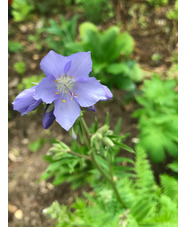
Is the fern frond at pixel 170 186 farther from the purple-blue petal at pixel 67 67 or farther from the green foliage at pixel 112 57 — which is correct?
the purple-blue petal at pixel 67 67

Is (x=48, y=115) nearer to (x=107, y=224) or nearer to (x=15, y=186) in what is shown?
(x=107, y=224)

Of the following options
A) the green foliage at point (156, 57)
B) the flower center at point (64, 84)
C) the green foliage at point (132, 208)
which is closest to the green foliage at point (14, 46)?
Result: the green foliage at point (156, 57)

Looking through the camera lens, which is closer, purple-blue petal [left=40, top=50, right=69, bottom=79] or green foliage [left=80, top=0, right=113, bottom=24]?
purple-blue petal [left=40, top=50, right=69, bottom=79]

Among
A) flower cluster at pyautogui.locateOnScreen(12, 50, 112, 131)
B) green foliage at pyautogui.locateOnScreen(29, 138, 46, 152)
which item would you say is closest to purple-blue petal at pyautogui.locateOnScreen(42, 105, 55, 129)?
flower cluster at pyautogui.locateOnScreen(12, 50, 112, 131)

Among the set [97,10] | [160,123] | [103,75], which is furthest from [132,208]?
[97,10]

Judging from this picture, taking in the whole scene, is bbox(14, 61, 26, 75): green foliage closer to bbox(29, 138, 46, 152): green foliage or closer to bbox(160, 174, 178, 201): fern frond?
bbox(29, 138, 46, 152): green foliage

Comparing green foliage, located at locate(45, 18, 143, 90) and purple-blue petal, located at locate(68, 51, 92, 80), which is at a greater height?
purple-blue petal, located at locate(68, 51, 92, 80)

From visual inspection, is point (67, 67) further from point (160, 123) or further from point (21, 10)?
point (21, 10)
